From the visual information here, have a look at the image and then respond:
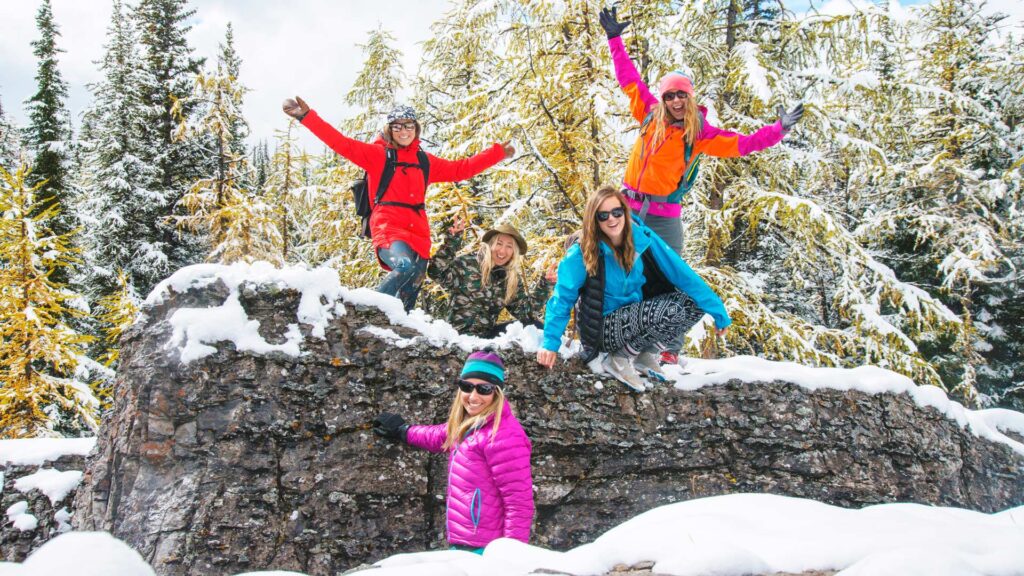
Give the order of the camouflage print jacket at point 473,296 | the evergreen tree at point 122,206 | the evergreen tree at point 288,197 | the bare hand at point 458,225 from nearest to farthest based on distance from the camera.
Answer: the camouflage print jacket at point 473,296 < the bare hand at point 458,225 < the evergreen tree at point 288,197 < the evergreen tree at point 122,206

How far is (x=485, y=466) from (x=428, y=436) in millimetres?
599

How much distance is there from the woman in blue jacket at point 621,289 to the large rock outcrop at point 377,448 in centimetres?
46

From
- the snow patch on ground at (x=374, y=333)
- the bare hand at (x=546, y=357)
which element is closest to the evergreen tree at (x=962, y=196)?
the snow patch on ground at (x=374, y=333)

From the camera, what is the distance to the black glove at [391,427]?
13.2 feet

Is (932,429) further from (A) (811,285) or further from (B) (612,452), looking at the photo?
(A) (811,285)

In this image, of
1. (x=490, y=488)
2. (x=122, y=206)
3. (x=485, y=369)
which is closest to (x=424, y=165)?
(x=485, y=369)

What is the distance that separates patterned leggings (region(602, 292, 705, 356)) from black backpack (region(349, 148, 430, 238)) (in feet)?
7.45

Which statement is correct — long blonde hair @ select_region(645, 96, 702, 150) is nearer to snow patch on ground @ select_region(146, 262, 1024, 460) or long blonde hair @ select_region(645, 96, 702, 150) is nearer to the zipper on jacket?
snow patch on ground @ select_region(146, 262, 1024, 460)

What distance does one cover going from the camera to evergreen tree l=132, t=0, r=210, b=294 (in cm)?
1873

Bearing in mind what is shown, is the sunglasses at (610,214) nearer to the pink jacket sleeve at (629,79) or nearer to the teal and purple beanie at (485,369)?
the teal and purple beanie at (485,369)

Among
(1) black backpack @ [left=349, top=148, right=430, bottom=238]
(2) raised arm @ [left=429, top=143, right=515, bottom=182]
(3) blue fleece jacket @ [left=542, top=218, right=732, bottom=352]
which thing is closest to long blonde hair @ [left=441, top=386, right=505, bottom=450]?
(3) blue fleece jacket @ [left=542, top=218, right=732, bottom=352]

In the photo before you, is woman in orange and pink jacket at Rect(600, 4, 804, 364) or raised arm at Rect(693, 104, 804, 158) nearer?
raised arm at Rect(693, 104, 804, 158)

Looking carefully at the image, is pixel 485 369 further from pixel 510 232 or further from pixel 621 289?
pixel 510 232

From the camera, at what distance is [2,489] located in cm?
502
